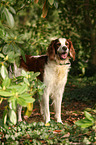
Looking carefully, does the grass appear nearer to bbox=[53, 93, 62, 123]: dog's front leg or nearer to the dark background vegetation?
the dark background vegetation

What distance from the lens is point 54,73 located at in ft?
14.9

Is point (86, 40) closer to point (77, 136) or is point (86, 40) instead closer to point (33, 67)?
point (33, 67)

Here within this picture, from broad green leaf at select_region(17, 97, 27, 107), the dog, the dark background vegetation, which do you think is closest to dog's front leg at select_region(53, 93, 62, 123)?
the dog

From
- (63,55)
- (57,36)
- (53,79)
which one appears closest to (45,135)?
(53,79)

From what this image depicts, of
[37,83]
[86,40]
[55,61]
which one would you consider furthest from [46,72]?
[86,40]

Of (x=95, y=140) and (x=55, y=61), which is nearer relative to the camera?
(x=95, y=140)

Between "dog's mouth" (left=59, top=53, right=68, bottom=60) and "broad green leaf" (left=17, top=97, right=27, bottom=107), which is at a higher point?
"dog's mouth" (left=59, top=53, right=68, bottom=60)

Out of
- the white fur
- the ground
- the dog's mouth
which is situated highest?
the dog's mouth

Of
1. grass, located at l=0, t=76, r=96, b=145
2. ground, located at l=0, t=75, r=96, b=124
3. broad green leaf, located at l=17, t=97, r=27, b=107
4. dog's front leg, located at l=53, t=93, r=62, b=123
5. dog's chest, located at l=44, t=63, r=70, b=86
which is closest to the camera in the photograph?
broad green leaf, located at l=17, t=97, r=27, b=107

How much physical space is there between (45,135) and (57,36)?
5009 millimetres

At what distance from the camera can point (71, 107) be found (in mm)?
6336

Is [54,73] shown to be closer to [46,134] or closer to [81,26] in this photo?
[46,134]

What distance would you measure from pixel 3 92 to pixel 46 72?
7.45 feet

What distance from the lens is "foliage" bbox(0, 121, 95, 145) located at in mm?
2806
